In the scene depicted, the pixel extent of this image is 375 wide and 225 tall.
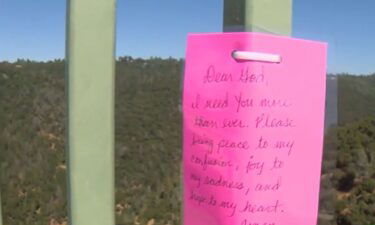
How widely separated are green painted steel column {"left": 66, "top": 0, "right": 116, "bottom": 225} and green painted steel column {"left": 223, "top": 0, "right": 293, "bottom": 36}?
0.50ft

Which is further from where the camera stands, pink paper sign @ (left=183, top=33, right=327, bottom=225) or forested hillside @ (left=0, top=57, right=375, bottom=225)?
forested hillside @ (left=0, top=57, right=375, bottom=225)

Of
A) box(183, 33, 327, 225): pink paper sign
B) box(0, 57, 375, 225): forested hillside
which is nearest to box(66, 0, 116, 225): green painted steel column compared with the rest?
box(183, 33, 327, 225): pink paper sign

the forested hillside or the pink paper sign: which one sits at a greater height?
the pink paper sign

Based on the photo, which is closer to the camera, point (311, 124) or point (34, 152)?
point (311, 124)

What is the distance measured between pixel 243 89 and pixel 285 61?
0.22ft

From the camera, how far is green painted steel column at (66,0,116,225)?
2.23 ft

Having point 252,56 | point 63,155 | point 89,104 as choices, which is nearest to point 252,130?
point 252,56

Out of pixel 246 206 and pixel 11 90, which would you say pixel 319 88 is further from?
pixel 11 90

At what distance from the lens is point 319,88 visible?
26.6 inches

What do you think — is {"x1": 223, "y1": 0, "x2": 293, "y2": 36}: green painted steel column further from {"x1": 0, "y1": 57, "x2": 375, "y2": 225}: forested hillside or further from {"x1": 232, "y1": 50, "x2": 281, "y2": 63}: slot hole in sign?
{"x1": 0, "y1": 57, "x2": 375, "y2": 225}: forested hillside

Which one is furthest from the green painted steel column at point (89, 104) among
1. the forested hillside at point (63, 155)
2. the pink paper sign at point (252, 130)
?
the forested hillside at point (63, 155)

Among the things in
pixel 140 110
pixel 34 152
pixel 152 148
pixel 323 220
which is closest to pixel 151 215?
pixel 152 148

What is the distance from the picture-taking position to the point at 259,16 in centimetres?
67

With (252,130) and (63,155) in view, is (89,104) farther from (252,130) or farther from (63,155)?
(63,155)
